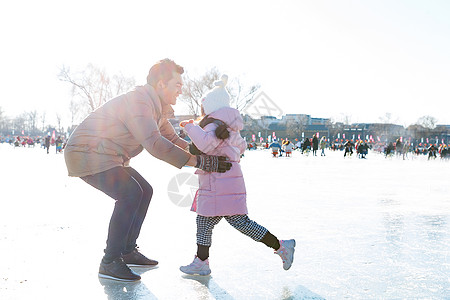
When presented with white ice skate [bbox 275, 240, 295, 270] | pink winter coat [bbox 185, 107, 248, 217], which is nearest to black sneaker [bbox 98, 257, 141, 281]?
pink winter coat [bbox 185, 107, 248, 217]

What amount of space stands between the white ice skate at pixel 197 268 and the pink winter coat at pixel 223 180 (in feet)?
1.06

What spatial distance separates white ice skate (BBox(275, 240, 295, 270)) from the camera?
2752 mm

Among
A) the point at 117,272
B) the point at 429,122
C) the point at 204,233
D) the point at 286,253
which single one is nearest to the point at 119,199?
the point at 117,272

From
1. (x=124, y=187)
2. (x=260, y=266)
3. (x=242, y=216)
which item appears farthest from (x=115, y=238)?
(x=260, y=266)

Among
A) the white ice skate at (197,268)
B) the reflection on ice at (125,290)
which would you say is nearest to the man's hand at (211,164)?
the white ice skate at (197,268)

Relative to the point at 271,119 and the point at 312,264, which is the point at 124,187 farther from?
the point at 271,119

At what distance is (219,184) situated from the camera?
2635mm

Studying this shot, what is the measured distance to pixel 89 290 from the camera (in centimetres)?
243

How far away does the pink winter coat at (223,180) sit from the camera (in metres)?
2.62

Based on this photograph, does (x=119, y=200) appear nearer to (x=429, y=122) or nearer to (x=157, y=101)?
(x=157, y=101)

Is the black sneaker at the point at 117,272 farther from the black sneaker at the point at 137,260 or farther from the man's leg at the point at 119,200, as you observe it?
the black sneaker at the point at 137,260

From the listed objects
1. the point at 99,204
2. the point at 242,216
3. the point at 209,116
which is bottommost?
the point at 99,204

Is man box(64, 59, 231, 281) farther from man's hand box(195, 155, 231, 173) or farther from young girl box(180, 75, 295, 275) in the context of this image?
A: young girl box(180, 75, 295, 275)

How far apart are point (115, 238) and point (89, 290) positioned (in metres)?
0.34
